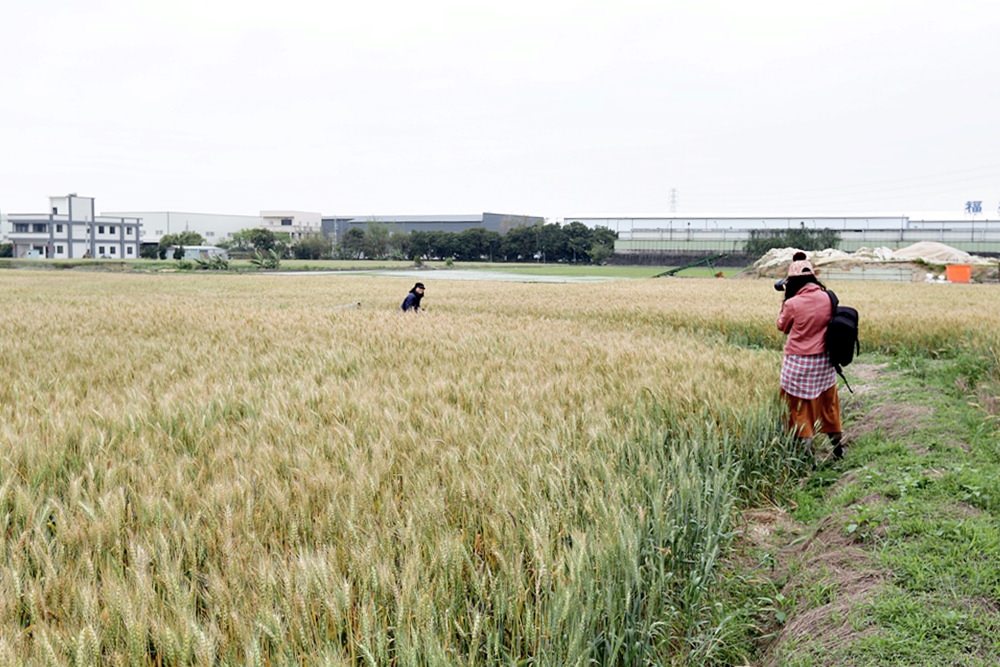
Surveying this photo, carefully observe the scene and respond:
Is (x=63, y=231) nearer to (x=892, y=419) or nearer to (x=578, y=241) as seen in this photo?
(x=578, y=241)

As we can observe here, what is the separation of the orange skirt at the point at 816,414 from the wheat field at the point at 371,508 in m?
0.25

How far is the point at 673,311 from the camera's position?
18.6m

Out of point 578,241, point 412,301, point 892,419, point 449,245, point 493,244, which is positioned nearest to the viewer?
point 892,419

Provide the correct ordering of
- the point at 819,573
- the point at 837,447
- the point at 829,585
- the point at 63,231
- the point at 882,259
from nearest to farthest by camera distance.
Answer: the point at 829,585
the point at 819,573
the point at 837,447
the point at 882,259
the point at 63,231

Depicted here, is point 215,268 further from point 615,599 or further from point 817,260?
point 615,599

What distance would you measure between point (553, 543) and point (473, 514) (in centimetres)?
40

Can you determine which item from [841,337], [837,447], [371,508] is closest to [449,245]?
[837,447]

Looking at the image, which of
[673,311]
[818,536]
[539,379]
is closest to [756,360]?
[539,379]

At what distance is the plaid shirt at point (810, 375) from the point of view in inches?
282

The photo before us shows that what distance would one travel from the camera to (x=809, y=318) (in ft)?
23.6

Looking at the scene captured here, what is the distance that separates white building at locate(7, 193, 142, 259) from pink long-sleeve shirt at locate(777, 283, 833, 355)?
10839 centimetres

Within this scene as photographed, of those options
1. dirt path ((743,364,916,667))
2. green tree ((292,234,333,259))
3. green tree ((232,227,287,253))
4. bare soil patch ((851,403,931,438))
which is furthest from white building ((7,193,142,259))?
dirt path ((743,364,916,667))

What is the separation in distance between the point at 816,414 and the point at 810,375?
1.30 ft

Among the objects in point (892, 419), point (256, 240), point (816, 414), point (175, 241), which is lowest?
point (892, 419)
